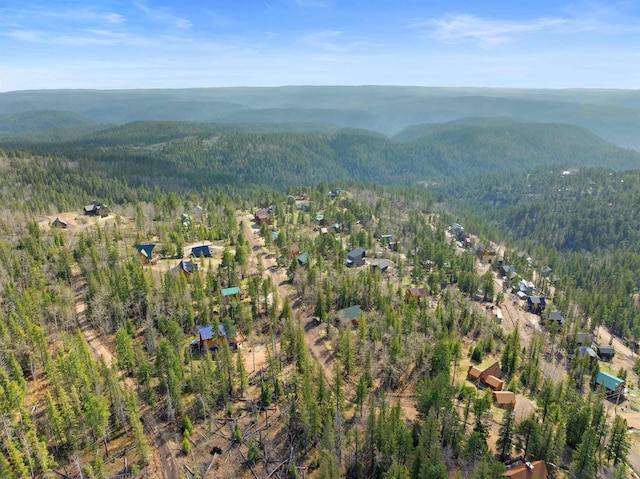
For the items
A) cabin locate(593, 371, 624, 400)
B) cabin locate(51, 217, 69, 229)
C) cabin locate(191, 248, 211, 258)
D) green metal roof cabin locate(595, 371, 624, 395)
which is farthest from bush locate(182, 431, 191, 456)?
cabin locate(51, 217, 69, 229)

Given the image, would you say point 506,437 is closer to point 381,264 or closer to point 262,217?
point 381,264

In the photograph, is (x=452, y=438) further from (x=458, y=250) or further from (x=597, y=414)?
(x=458, y=250)

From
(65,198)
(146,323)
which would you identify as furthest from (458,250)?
(65,198)

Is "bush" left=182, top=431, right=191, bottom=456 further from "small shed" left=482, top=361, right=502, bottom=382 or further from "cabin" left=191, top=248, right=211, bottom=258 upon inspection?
"cabin" left=191, top=248, right=211, bottom=258

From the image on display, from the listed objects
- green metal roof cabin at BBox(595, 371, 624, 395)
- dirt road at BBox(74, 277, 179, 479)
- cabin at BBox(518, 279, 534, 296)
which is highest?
dirt road at BBox(74, 277, 179, 479)

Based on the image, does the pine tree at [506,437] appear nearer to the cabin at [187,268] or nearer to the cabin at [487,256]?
the cabin at [187,268]

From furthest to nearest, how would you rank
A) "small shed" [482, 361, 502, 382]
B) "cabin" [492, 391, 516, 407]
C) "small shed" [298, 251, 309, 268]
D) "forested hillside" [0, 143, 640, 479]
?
"small shed" [298, 251, 309, 268]
"small shed" [482, 361, 502, 382]
"cabin" [492, 391, 516, 407]
"forested hillside" [0, 143, 640, 479]
